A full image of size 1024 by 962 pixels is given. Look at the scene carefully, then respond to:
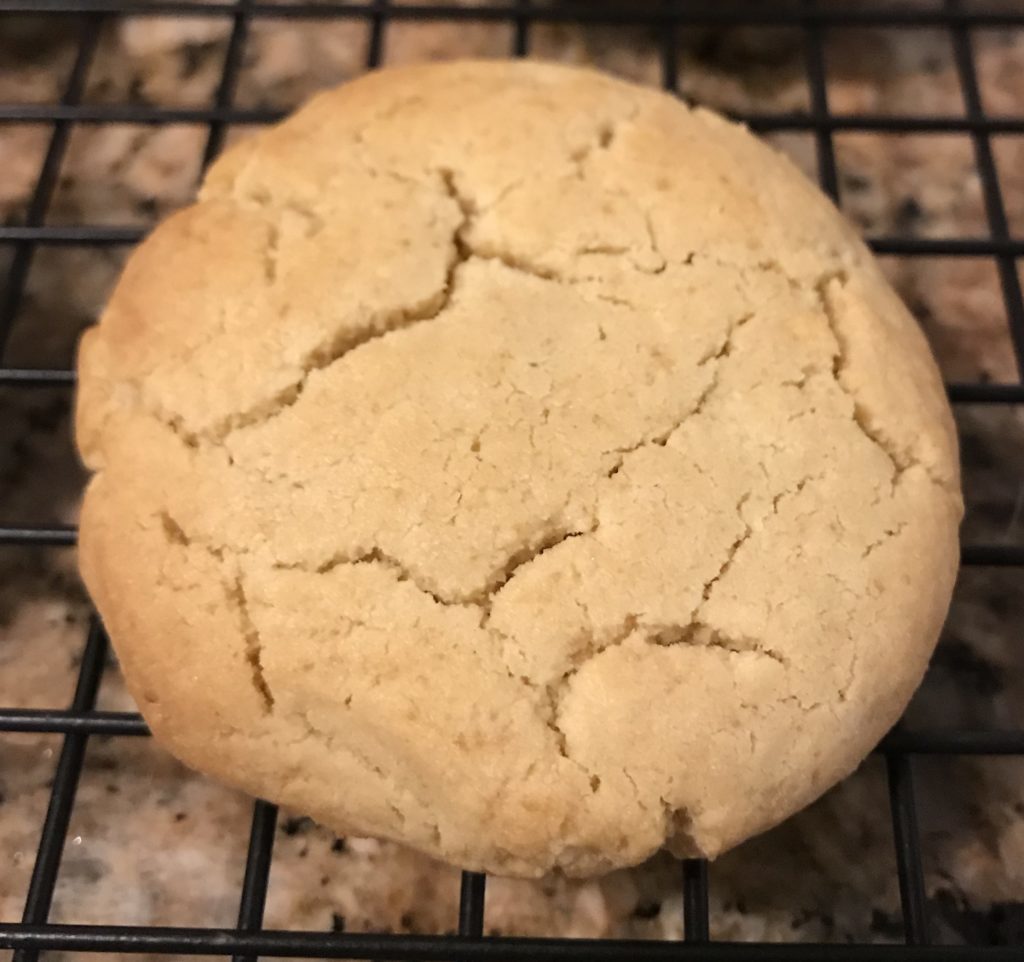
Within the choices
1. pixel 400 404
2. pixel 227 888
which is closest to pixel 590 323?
pixel 400 404

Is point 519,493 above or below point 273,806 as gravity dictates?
above

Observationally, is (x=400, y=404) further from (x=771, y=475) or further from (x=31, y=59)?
(x=31, y=59)

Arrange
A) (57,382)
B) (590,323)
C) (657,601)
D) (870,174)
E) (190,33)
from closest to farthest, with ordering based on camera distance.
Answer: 1. (657,601)
2. (590,323)
3. (57,382)
4. (870,174)
5. (190,33)

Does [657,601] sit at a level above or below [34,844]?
above
